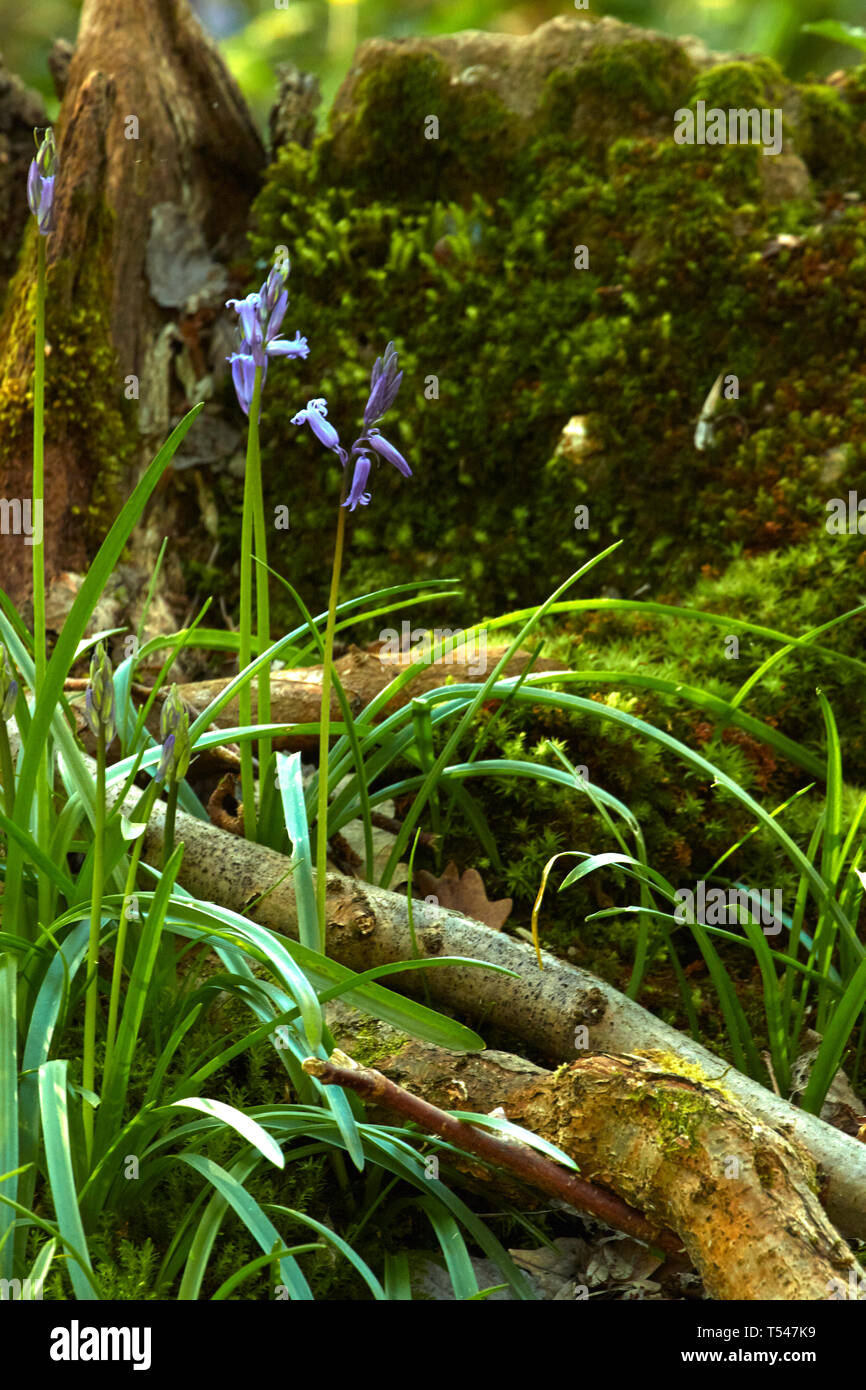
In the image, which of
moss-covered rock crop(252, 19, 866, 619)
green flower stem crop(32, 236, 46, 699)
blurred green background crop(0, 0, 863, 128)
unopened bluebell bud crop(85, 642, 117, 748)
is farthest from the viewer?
blurred green background crop(0, 0, 863, 128)

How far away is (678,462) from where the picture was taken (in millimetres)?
3297

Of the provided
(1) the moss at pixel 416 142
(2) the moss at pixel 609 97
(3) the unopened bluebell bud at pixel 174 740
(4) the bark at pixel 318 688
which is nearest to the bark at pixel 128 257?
(1) the moss at pixel 416 142

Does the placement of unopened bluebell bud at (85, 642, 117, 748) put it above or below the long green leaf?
above

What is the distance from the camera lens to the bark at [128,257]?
3344 millimetres

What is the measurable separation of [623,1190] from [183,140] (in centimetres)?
388

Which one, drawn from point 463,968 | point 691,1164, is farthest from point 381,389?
point 691,1164

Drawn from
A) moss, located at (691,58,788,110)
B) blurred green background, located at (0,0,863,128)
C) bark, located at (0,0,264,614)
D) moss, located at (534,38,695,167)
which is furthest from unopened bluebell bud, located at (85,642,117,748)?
blurred green background, located at (0,0,863,128)

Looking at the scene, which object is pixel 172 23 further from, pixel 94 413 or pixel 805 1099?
pixel 805 1099

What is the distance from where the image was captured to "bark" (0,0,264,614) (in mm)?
3344

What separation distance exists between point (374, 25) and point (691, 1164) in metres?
6.38

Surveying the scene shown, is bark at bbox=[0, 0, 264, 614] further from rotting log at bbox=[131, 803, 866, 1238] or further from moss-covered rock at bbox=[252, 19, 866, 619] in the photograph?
rotting log at bbox=[131, 803, 866, 1238]

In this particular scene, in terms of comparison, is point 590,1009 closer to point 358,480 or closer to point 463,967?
point 463,967

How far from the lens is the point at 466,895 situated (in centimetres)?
209

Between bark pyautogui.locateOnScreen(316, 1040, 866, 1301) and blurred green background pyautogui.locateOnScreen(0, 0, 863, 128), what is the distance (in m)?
5.04
